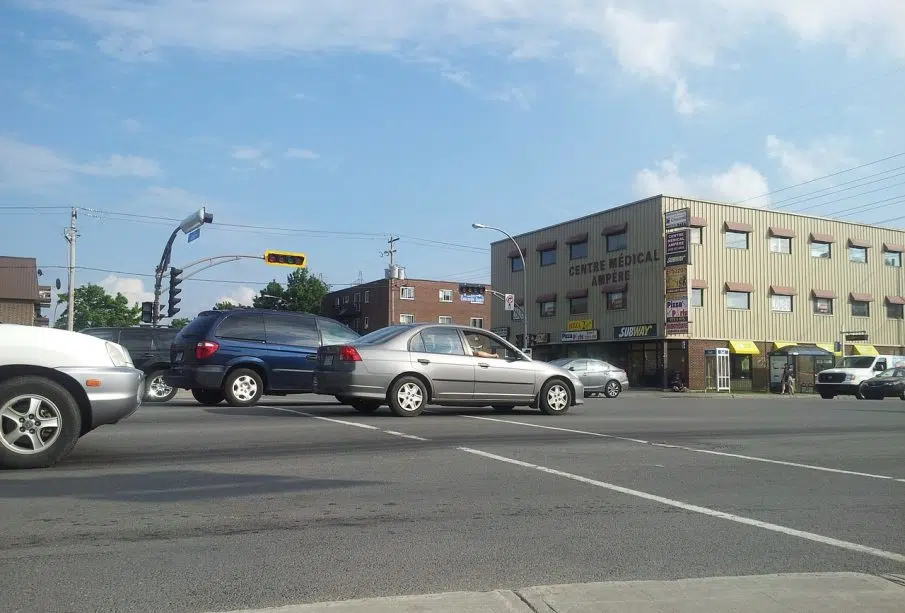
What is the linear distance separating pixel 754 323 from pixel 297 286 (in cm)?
5253

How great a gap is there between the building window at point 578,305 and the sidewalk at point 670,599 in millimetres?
45288

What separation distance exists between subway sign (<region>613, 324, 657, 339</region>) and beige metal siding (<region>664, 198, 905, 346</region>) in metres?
2.23

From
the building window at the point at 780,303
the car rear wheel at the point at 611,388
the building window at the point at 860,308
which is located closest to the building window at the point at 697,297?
the building window at the point at 780,303

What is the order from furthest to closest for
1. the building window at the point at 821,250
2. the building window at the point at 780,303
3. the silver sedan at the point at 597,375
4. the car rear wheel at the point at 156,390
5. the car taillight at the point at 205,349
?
the building window at the point at 821,250 → the building window at the point at 780,303 → the silver sedan at the point at 597,375 → the car rear wheel at the point at 156,390 → the car taillight at the point at 205,349

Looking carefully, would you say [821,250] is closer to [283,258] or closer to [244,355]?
[283,258]

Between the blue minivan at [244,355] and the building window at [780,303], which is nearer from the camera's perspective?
the blue minivan at [244,355]

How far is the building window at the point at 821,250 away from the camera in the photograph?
48750 mm

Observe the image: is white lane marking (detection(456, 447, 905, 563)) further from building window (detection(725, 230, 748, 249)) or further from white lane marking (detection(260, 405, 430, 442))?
building window (detection(725, 230, 748, 249))

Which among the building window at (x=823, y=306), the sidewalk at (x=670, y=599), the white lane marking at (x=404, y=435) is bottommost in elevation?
the sidewalk at (x=670, y=599)

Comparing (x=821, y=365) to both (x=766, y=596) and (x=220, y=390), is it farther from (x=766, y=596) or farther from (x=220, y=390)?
(x=766, y=596)

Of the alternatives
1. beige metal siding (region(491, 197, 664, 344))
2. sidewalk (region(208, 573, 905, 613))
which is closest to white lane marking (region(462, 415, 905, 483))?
sidewalk (region(208, 573, 905, 613))

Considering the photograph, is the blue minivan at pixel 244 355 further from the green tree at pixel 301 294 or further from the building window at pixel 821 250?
the green tree at pixel 301 294

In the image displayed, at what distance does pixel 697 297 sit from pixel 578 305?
8.21 metres

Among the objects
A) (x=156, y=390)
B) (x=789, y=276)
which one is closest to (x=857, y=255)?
(x=789, y=276)
